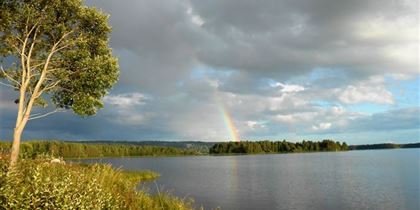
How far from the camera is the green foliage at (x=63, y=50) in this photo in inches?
1217

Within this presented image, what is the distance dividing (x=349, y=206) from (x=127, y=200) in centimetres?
3055

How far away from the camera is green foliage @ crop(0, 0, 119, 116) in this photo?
30.9 m

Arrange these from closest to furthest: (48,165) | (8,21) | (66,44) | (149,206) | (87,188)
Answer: (87,188)
(48,165)
(149,206)
(8,21)
(66,44)

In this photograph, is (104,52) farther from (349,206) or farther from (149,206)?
(349,206)

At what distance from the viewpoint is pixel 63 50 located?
33438mm

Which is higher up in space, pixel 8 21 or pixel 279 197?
pixel 8 21

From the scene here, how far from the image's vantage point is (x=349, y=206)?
40.1 meters

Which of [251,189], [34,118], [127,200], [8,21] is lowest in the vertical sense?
[251,189]

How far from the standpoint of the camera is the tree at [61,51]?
3081 cm

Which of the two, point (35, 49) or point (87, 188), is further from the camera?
point (35, 49)

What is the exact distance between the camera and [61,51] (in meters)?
33.4

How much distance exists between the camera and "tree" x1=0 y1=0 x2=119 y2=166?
30.8 meters

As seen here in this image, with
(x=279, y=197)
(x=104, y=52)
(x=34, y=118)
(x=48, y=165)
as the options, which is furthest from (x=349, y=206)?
(x=48, y=165)

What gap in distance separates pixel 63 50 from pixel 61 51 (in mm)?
175
